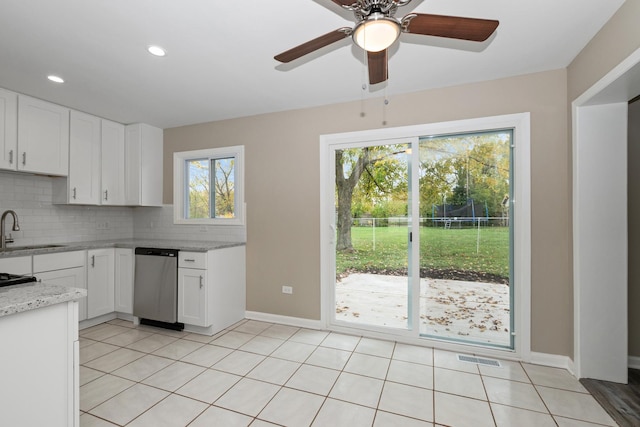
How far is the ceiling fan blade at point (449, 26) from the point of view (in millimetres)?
1356

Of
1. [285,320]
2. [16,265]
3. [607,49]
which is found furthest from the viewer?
[285,320]

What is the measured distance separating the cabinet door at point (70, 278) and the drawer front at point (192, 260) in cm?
113

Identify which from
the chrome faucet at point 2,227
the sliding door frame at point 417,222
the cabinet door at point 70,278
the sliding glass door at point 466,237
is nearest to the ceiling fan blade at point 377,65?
the sliding door frame at point 417,222

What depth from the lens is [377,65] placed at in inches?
70.4

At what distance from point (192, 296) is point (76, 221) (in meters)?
2.04

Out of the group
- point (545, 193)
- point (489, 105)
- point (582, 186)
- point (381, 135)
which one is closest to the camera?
point (582, 186)

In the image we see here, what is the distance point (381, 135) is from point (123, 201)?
349cm

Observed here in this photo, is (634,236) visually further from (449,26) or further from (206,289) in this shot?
(206,289)

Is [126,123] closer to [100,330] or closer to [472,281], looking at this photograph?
[100,330]

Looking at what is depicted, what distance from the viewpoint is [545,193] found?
2508 mm

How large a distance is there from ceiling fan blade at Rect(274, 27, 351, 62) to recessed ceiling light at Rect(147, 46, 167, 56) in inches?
43.2

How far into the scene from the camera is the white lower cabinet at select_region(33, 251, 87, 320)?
2.92 m

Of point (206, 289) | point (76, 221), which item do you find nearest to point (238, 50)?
point (206, 289)

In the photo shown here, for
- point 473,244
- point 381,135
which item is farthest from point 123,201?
point 473,244
